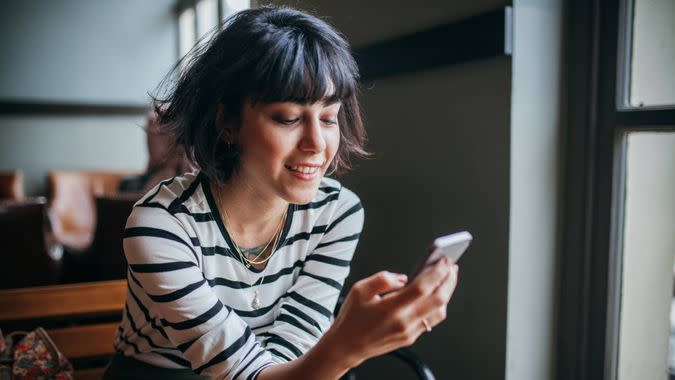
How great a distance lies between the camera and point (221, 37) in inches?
40.8

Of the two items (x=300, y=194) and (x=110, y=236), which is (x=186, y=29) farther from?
(x=300, y=194)

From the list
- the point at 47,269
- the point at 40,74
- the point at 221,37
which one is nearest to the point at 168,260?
the point at 221,37

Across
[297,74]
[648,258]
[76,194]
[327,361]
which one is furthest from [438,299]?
[76,194]

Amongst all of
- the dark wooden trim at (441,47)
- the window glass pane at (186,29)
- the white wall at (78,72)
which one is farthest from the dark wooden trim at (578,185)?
the window glass pane at (186,29)

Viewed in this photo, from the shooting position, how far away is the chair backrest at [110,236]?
1.87 metres

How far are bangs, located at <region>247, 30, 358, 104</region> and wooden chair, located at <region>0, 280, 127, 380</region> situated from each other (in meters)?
0.85

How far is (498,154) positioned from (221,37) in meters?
0.60

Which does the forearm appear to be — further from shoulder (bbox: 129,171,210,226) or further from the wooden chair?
the wooden chair

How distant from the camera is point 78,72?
532cm

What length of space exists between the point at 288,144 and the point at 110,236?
120 centimetres

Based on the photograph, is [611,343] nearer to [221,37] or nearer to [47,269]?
[221,37]

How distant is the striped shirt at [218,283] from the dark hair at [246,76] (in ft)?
0.33

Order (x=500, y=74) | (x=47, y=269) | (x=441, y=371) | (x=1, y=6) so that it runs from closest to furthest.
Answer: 1. (x=500, y=74)
2. (x=441, y=371)
3. (x=47, y=269)
4. (x=1, y=6)

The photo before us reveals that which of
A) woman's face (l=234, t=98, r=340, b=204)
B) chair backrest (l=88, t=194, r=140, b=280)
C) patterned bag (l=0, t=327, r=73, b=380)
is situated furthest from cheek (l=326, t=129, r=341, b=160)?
chair backrest (l=88, t=194, r=140, b=280)
